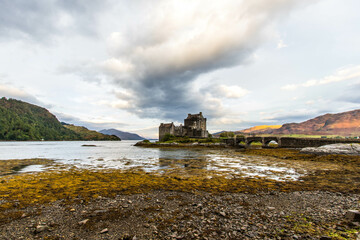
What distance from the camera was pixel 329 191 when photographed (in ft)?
35.9

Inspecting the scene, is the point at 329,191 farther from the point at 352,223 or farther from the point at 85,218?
the point at 85,218

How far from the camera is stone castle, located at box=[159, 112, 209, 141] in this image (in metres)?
104

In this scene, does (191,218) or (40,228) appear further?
(191,218)

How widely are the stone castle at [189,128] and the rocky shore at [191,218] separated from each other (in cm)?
9212

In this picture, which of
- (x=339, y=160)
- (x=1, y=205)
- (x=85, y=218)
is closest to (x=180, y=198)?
(x=85, y=218)

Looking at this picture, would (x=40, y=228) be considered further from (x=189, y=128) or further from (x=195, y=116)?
(x=195, y=116)

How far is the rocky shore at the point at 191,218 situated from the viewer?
18.5 feet

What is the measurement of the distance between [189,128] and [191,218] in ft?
335

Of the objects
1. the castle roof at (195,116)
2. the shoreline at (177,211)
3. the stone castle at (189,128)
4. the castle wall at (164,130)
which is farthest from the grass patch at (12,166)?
the castle roof at (195,116)

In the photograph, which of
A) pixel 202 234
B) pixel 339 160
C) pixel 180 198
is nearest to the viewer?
pixel 202 234


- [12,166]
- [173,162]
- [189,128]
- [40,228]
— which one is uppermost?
[189,128]

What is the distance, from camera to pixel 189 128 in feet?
357

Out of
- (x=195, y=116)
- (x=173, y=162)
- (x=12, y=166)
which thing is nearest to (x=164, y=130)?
(x=195, y=116)

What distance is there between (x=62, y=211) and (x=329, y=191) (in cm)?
1588
